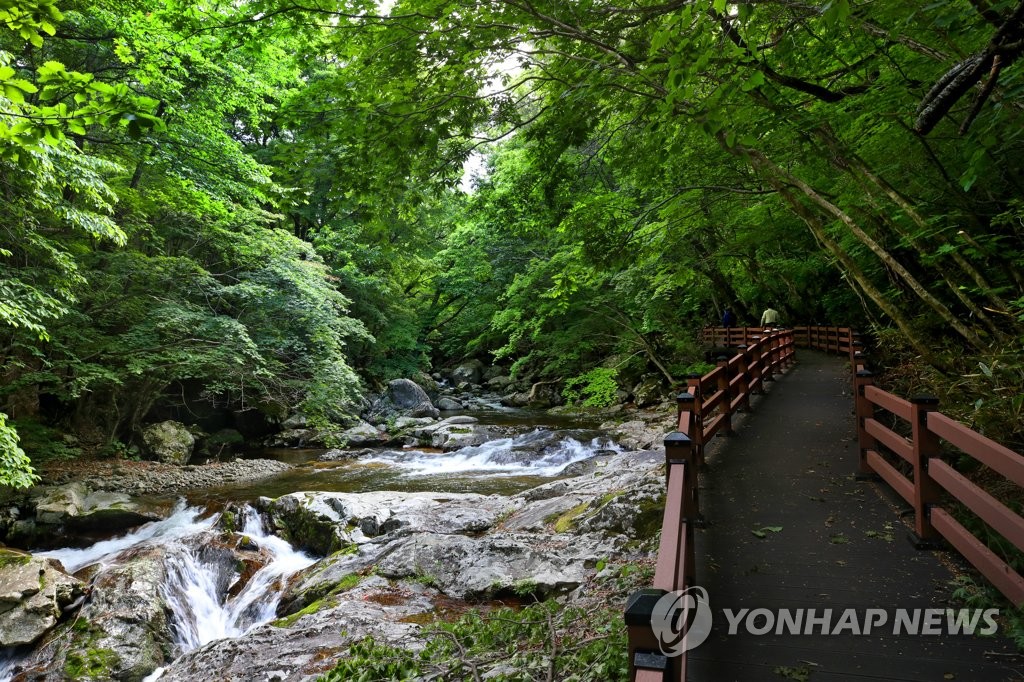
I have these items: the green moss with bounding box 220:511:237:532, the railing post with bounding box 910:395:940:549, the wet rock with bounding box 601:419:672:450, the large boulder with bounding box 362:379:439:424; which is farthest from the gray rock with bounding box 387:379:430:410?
the railing post with bounding box 910:395:940:549

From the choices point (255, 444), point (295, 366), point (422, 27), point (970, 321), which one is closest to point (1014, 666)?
point (422, 27)

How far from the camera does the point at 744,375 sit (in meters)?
9.34

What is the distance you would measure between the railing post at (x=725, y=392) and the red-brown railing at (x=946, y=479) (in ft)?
6.46

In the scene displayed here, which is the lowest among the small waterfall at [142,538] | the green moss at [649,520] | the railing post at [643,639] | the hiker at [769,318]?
the small waterfall at [142,538]

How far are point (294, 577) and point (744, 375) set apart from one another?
7.70 meters

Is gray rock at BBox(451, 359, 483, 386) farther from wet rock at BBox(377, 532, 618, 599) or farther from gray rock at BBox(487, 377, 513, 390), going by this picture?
wet rock at BBox(377, 532, 618, 599)

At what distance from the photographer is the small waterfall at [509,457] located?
14172 mm

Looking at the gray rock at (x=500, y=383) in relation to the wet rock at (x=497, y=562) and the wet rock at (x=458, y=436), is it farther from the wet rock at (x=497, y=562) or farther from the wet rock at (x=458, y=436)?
the wet rock at (x=497, y=562)

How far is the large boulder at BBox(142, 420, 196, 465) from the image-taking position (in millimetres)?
15052

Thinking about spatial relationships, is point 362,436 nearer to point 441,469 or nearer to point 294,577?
point 441,469

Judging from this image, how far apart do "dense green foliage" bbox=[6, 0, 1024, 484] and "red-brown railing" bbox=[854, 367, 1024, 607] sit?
37.8 inches

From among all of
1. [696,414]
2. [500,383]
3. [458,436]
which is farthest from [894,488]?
[500,383]

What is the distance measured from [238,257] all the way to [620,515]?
1431 centimetres

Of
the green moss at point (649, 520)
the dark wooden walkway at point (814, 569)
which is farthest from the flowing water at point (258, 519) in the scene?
the dark wooden walkway at point (814, 569)
